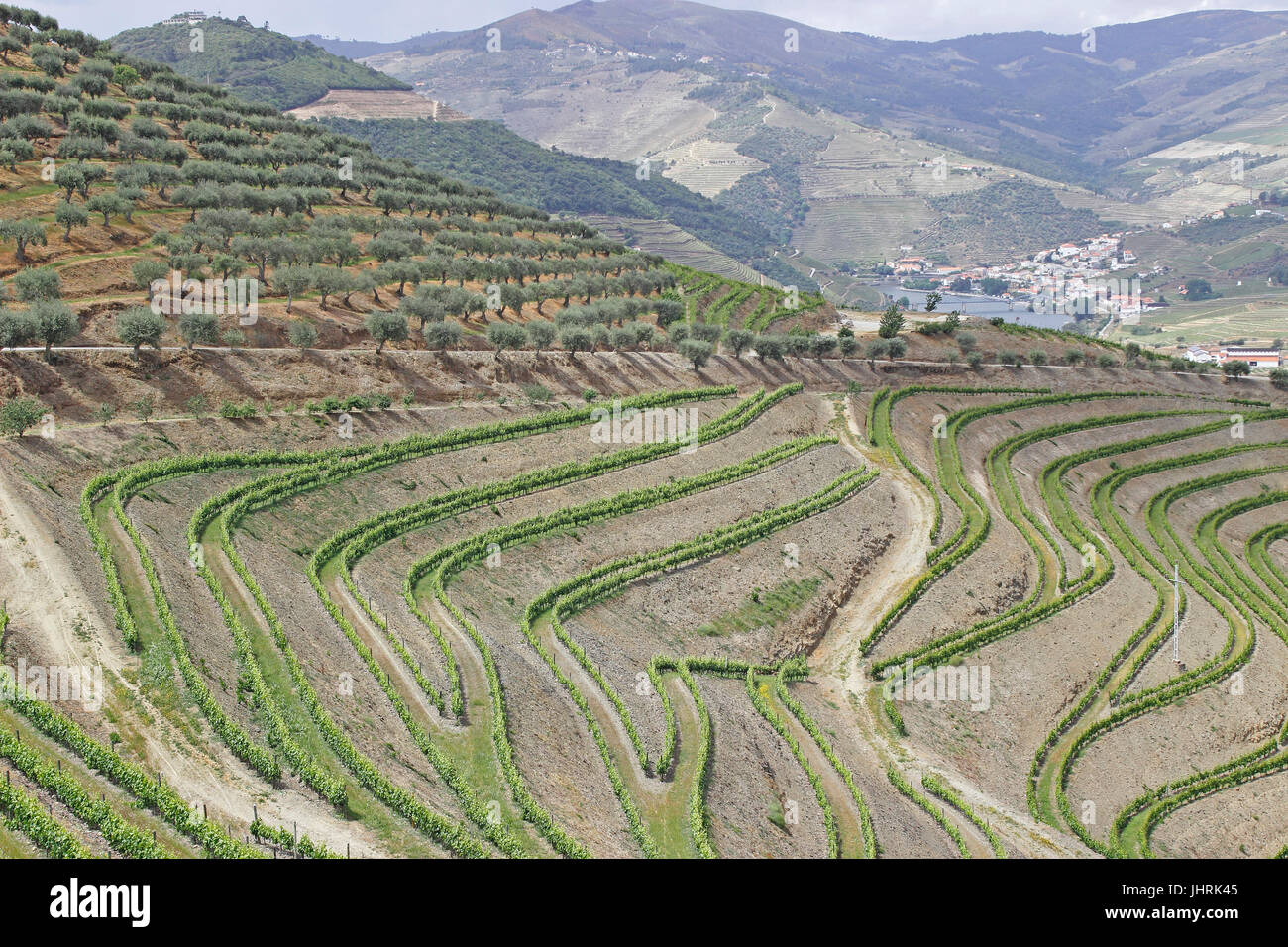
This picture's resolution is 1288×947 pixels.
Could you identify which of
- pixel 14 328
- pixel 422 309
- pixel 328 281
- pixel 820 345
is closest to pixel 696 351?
pixel 820 345

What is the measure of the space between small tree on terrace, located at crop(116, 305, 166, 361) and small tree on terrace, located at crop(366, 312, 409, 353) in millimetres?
16776

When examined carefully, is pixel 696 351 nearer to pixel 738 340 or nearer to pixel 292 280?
pixel 738 340

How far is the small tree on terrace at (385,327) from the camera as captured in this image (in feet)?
253

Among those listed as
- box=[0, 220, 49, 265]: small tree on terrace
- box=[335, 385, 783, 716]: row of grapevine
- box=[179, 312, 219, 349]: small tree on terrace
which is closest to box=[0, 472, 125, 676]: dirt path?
box=[335, 385, 783, 716]: row of grapevine

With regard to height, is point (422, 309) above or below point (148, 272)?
below

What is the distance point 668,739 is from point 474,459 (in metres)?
32.1

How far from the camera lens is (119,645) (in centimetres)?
3791

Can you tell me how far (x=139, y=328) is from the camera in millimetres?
63406

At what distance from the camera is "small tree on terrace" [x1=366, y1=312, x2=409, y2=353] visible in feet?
253

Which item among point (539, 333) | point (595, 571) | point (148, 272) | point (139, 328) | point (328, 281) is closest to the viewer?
point (595, 571)

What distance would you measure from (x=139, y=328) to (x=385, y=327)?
63.4 feet

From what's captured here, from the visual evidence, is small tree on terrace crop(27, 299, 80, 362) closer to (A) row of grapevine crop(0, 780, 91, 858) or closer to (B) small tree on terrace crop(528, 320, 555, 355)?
(B) small tree on terrace crop(528, 320, 555, 355)

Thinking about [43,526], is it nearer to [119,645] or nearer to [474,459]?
[119,645]

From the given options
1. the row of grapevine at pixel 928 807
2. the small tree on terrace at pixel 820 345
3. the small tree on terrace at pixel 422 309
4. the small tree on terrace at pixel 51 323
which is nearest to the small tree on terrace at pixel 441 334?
the small tree on terrace at pixel 422 309
